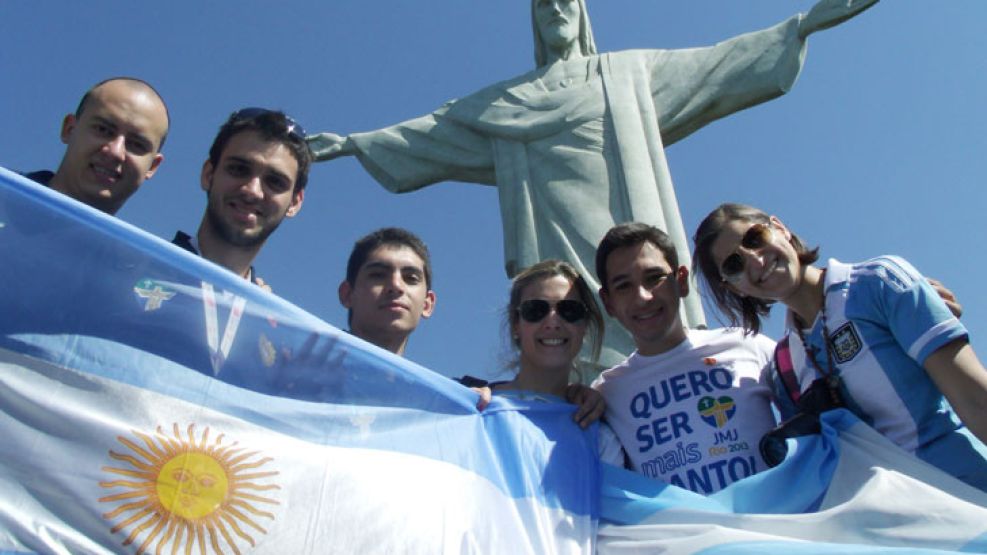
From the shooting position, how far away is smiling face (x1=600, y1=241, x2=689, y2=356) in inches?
118

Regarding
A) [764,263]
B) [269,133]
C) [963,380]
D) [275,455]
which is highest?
[269,133]

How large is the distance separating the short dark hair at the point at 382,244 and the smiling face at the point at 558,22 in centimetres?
486

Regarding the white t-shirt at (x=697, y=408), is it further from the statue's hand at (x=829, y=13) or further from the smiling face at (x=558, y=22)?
the smiling face at (x=558, y=22)

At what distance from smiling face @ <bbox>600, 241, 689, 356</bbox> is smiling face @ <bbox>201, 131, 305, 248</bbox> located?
122 centimetres

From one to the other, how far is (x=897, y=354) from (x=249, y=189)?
215 centimetres

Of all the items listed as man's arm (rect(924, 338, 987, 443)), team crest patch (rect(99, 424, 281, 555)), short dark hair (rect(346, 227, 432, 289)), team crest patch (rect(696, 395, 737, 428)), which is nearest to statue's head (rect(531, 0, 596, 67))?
short dark hair (rect(346, 227, 432, 289))

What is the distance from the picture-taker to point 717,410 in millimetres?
2824

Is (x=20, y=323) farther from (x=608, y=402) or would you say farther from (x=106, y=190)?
(x=608, y=402)

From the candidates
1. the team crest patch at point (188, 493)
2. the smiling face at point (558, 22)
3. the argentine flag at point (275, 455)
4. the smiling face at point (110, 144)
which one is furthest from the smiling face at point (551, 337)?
the smiling face at point (558, 22)

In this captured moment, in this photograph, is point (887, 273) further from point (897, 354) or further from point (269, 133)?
point (269, 133)

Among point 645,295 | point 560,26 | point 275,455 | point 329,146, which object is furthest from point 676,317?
point 560,26

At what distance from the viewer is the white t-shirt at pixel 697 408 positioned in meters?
2.73

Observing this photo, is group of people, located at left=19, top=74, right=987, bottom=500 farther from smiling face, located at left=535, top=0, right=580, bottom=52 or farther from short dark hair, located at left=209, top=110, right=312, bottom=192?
smiling face, located at left=535, top=0, right=580, bottom=52

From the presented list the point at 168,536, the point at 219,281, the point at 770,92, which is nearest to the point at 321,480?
the point at 168,536
